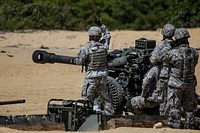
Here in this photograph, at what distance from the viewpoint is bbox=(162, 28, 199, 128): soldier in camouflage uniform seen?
40.1 ft

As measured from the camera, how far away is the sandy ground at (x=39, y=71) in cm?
1628

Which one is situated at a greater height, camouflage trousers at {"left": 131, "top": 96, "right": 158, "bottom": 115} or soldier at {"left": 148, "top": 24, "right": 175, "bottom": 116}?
soldier at {"left": 148, "top": 24, "right": 175, "bottom": 116}

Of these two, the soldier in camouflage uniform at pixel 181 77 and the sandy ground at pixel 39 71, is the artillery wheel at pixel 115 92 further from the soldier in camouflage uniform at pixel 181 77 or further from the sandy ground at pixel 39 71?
the sandy ground at pixel 39 71

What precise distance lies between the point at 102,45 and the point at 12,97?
4625 millimetres

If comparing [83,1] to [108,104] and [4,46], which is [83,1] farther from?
[108,104]

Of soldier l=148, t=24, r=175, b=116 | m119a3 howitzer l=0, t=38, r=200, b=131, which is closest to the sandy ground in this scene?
m119a3 howitzer l=0, t=38, r=200, b=131

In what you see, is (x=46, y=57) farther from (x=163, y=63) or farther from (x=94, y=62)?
(x=163, y=63)

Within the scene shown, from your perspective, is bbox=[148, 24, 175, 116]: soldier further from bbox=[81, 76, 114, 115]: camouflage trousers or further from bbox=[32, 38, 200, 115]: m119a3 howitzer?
bbox=[81, 76, 114, 115]: camouflage trousers

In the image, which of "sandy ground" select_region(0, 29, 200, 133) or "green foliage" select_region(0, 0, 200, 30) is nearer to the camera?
"sandy ground" select_region(0, 29, 200, 133)

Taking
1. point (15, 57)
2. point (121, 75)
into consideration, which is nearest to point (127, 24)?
point (15, 57)

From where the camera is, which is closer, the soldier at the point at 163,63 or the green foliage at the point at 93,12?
the soldier at the point at 163,63

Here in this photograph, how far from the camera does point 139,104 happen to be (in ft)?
42.8

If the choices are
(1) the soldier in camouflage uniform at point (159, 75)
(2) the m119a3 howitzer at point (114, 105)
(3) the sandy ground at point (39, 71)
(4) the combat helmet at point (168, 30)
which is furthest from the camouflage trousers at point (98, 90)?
(3) the sandy ground at point (39, 71)

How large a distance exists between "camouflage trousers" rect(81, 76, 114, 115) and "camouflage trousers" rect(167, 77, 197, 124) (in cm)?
115
